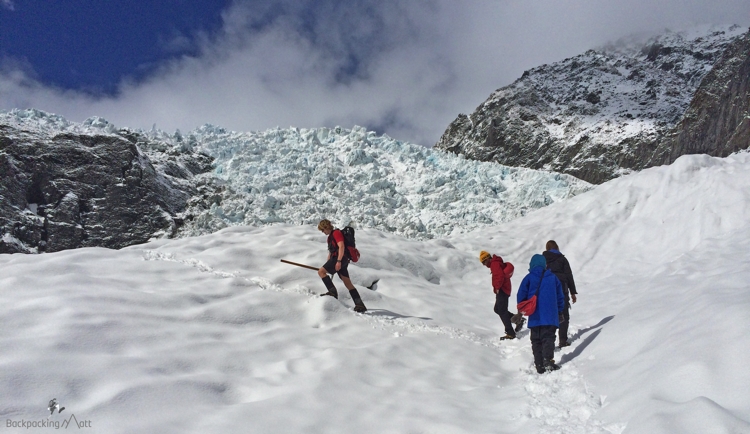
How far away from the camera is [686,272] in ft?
20.0

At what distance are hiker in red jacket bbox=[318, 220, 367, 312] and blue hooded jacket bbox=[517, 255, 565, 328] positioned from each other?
2316 millimetres

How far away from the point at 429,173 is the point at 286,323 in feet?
114

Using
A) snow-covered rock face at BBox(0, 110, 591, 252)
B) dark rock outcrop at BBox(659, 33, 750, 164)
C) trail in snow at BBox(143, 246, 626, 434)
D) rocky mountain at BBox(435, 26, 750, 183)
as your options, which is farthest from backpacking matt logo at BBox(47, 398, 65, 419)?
rocky mountain at BBox(435, 26, 750, 183)

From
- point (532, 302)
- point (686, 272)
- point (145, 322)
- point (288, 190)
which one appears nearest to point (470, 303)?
point (686, 272)

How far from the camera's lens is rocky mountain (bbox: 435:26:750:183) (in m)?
80.8

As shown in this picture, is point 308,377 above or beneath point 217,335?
beneath

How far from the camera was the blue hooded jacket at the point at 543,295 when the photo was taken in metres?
4.29

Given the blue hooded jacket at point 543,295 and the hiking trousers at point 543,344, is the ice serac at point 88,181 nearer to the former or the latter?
the blue hooded jacket at point 543,295

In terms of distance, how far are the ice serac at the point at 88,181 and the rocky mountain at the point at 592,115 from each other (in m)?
63.6

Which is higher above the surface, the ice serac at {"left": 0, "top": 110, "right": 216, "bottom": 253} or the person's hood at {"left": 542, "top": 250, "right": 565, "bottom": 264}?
the ice serac at {"left": 0, "top": 110, "right": 216, "bottom": 253}

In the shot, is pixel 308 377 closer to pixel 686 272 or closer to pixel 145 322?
pixel 145 322

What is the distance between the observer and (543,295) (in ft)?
14.4

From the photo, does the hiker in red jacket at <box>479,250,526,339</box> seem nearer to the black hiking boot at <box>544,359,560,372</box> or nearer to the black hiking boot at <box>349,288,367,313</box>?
the black hiking boot at <box>349,288,367,313</box>

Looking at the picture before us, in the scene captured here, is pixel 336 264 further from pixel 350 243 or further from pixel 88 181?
pixel 88 181
